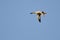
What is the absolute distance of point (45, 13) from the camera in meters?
19.4

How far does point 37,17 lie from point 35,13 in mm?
602

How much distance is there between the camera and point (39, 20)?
1988 cm

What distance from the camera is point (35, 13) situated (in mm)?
19359

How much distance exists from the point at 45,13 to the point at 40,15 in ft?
1.69

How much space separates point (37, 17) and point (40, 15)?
0.47 meters

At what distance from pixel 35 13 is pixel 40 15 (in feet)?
1.72

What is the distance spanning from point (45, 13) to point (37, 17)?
0.91m

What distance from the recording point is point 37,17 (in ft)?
64.9

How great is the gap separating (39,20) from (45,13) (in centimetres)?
97
